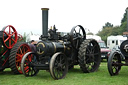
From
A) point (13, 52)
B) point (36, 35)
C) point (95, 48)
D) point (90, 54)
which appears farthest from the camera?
point (36, 35)

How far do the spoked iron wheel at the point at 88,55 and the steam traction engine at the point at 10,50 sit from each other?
2274 millimetres

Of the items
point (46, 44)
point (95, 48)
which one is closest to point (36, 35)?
point (95, 48)

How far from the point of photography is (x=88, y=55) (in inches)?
324

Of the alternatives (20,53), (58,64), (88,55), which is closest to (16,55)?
(20,53)

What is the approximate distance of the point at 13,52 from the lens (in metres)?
7.73

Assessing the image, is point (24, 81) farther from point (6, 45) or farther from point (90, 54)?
point (90, 54)

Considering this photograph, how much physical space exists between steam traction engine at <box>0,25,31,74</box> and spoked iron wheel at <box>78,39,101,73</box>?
89.5 inches

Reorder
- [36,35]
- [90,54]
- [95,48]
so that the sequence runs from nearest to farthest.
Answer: [90,54] < [95,48] < [36,35]

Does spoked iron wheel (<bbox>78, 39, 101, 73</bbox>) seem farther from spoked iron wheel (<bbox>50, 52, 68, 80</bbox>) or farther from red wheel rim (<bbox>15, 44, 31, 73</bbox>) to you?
red wheel rim (<bbox>15, 44, 31, 73</bbox>)

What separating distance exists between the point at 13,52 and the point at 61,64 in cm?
196

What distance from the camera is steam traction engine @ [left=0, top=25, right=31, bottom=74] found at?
765 cm

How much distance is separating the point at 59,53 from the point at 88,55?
1.81 meters

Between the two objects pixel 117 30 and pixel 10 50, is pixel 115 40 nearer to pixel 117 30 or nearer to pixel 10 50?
pixel 10 50

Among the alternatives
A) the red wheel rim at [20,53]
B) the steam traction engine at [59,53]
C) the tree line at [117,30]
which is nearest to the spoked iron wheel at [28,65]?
the steam traction engine at [59,53]
